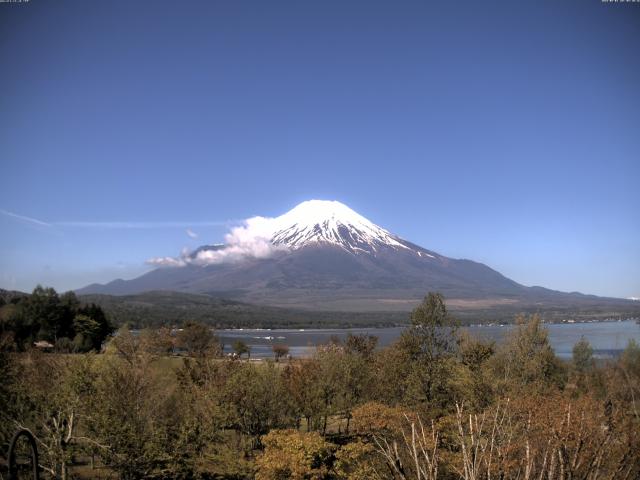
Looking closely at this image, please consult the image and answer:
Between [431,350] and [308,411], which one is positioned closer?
[431,350]

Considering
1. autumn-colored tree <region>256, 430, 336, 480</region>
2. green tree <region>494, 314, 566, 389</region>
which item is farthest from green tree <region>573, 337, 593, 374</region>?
autumn-colored tree <region>256, 430, 336, 480</region>

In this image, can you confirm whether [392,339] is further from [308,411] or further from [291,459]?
[291,459]

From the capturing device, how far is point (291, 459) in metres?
18.5

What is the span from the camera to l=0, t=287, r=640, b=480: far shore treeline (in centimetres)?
1777

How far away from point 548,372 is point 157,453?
2910 centimetres

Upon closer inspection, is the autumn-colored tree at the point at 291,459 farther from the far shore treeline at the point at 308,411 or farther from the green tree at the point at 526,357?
the green tree at the point at 526,357

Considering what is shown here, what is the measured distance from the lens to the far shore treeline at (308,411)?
1777 centimetres

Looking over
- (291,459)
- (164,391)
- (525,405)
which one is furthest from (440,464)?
(164,391)

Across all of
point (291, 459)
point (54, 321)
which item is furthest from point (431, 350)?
point (54, 321)

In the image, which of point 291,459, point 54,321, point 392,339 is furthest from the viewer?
point 392,339

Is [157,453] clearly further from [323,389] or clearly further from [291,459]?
[323,389]

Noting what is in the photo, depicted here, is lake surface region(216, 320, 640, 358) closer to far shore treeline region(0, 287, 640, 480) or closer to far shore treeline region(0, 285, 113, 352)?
far shore treeline region(0, 285, 113, 352)

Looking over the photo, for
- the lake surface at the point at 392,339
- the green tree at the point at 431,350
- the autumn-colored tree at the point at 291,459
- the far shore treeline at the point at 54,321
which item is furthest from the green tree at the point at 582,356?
the far shore treeline at the point at 54,321

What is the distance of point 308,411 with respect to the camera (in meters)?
30.8
